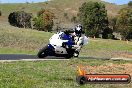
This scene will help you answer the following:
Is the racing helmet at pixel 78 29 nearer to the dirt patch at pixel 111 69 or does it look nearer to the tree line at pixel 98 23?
the dirt patch at pixel 111 69

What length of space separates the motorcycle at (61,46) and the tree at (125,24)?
119616mm

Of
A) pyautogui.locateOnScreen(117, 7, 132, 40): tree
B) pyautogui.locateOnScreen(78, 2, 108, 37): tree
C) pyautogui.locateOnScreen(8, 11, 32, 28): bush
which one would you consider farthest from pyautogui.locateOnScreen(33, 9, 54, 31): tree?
pyautogui.locateOnScreen(117, 7, 132, 40): tree

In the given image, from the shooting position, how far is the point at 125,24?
154 meters

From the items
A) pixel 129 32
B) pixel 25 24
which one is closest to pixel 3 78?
pixel 129 32

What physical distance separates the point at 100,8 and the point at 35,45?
93775 millimetres

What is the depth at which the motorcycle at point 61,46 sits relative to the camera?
69.3 feet

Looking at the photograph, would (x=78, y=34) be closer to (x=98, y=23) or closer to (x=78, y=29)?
(x=78, y=29)

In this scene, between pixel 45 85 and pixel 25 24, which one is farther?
pixel 25 24

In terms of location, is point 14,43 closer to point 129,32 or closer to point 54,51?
point 54,51

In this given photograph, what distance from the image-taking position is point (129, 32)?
146375mm

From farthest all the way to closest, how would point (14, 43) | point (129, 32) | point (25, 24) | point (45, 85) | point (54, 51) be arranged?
point (25, 24)
point (129, 32)
point (14, 43)
point (54, 51)
point (45, 85)

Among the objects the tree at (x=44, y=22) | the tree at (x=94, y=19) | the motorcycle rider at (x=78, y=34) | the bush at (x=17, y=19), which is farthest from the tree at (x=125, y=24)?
the motorcycle rider at (x=78, y=34)

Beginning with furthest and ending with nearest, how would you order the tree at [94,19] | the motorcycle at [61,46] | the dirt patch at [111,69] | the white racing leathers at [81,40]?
the tree at [94,19] → the dirt patch at [111,69] → the motorcycle at [61,46] → the white racing leathers at [81,40]

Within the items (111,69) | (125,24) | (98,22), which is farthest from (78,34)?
(125,24)
